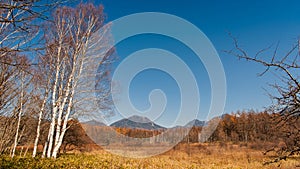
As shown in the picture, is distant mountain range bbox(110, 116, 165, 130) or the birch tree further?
distant mountain range bbox(110, 116, 165, 130)

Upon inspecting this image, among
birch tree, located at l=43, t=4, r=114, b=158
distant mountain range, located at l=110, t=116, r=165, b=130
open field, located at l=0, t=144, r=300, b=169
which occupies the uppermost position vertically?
birch tree, located at l=43, t=4, r=114, b=158

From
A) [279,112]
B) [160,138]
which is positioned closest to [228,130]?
[160,138]

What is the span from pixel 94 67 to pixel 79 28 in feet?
7.75

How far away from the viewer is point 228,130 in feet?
240

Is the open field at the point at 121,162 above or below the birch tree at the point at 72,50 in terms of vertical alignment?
below

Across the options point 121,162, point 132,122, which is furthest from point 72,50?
point 132,122

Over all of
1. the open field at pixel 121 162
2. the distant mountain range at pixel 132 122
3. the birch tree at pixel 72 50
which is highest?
the birch tree at pixel 72 50

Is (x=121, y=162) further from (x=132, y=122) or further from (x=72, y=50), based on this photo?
(x=132, y=122)

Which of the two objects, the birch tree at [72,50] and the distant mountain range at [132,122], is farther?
the distant mountain range at [132,122]

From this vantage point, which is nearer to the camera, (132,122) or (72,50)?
(72,50)

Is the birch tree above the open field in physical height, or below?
above

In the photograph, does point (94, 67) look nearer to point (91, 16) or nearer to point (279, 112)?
point (91, 16)

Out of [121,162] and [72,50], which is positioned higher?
[72,50]

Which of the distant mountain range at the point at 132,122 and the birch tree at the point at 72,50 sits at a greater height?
the birch tree at the point at 72,50
